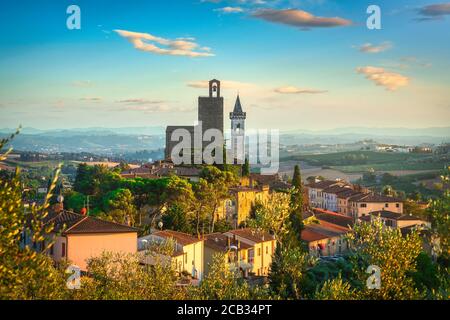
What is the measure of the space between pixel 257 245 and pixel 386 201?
116 feet

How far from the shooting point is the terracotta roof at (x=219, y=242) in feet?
115

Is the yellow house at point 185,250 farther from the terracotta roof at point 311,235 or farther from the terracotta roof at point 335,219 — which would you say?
the terracotta roof at point 335,219

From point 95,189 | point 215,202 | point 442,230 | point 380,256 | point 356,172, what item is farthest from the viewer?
point 356,172

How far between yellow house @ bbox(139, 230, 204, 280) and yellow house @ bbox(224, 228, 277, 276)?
13.1 feet

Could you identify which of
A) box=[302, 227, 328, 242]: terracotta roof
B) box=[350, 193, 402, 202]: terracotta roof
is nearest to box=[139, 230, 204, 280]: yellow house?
box=[302, 227, 328, 242]: terracotta roof

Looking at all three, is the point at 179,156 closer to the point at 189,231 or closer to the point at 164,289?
the point at 189,231

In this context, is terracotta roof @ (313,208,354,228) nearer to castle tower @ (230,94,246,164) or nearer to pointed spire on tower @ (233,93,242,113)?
castle tower @ (230,94,246,164)

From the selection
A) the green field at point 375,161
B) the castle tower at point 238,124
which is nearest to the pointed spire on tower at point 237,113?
the castle tower at point 238,124

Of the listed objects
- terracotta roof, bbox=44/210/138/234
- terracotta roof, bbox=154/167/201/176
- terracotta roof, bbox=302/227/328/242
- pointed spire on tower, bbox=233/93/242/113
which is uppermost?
pointed spire on tower, bbox=233/93/242/113

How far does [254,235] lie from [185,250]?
971cm

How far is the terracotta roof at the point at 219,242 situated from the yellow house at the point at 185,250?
103cm

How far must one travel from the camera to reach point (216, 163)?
58625 mm

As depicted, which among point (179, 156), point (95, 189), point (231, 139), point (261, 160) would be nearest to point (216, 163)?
point (179, 156)

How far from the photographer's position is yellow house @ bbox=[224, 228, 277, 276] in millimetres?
38406
